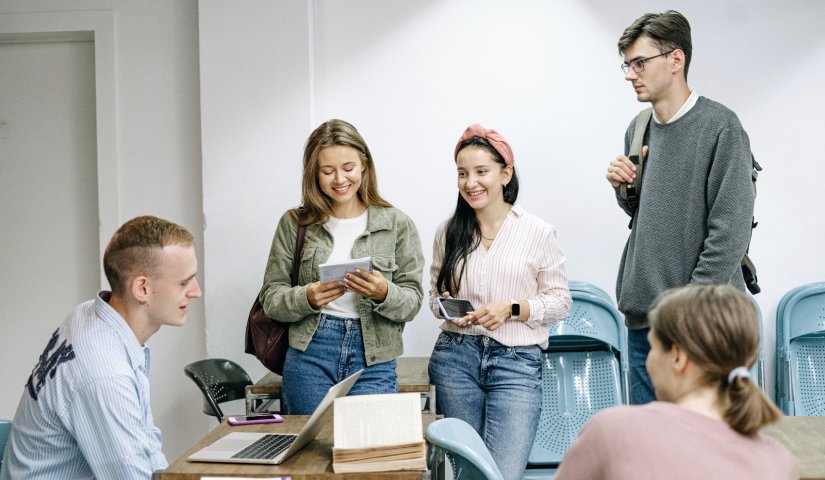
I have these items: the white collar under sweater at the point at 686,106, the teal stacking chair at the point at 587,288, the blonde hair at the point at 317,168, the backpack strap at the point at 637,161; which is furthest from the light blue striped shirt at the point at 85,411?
the teal stacking chair at the point at 587,288

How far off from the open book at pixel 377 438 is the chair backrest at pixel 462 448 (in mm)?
58

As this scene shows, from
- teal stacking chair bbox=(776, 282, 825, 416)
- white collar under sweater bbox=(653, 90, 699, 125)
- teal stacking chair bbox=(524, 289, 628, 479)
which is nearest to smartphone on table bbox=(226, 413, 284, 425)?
teal stacking chair bbox=(524, 289, 628, 479)

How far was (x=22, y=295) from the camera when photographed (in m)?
4.96

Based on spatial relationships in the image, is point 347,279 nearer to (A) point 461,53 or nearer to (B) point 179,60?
(A) point 461,53

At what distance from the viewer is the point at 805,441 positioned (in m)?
2.47

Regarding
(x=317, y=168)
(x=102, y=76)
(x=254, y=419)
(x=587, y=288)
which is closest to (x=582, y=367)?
(x=587, y=288)

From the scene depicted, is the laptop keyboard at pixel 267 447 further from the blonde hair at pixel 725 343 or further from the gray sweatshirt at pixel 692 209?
the gray sweatshirt at pixel 692 209

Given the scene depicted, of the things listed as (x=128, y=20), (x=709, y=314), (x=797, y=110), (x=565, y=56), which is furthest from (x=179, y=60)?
(x=709, y=314)

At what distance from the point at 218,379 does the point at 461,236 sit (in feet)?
4.47

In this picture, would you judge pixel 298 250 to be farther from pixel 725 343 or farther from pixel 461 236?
pixel 725 343

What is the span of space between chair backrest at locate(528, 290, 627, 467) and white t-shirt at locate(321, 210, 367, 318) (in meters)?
1.14

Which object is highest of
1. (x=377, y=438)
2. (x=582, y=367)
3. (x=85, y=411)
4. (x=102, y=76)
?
(x=102, y=76)

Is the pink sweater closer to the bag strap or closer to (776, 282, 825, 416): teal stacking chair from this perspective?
the bag strap

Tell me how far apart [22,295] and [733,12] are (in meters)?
4.28
